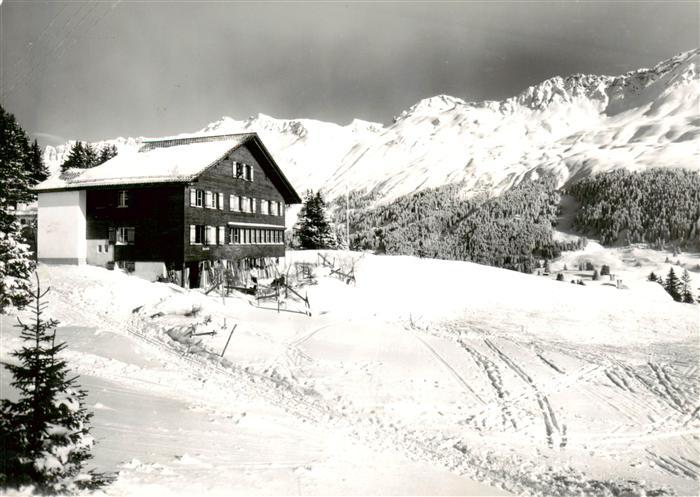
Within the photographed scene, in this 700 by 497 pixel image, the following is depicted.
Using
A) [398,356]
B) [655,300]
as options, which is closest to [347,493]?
[398,356]

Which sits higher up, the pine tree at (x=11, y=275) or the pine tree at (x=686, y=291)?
the pine tree at (x=11, y=275)

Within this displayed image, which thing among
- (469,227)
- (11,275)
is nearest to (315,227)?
(11,275)

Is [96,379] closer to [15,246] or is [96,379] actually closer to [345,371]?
[15,246]

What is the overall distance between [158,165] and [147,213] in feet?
10.5

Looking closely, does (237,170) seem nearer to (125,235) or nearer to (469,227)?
(125,235)

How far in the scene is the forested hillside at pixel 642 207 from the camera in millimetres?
80000

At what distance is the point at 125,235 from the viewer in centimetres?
2705

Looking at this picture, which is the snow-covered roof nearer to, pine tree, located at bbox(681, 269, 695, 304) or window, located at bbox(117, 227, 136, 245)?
window, located at bbox(117, 227, 136, 245)

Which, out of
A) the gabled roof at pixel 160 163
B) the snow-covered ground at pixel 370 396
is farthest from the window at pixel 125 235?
the snow-covered ground at pixel 370 396

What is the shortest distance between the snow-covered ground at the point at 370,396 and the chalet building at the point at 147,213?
446 centimetres

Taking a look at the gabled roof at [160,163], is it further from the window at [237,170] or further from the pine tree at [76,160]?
the pine tree at [76,160]

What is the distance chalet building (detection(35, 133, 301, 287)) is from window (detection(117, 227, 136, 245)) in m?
0.02

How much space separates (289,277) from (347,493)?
24008 millimetres

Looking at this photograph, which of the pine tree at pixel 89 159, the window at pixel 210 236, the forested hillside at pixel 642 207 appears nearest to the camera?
the window at pixel 210 236
